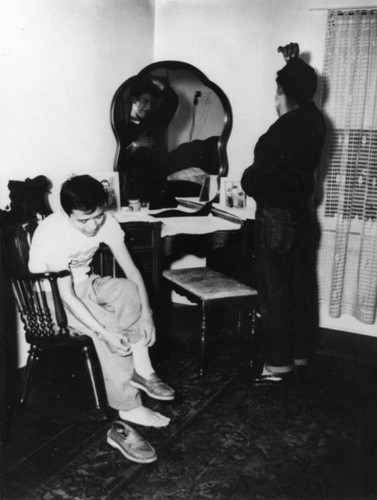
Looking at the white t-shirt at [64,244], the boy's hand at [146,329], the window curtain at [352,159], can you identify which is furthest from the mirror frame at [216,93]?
the boy's hand at [146,329]

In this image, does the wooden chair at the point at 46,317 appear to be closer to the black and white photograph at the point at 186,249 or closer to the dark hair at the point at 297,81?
the black and white photograph at the point at 186,249

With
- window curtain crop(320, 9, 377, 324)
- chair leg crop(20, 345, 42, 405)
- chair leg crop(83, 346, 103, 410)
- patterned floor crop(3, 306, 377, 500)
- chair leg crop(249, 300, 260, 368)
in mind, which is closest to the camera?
patterned floor crop(3, 306, 377, 500)

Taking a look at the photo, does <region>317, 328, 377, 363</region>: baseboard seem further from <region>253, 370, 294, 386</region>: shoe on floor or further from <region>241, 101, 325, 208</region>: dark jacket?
<region>241, 101, 325, 208</region>: dark jacket

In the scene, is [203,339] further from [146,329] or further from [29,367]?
[29,367]

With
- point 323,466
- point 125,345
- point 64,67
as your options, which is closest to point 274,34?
point 64,67

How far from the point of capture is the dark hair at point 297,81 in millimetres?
2527

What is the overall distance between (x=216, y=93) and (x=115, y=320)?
1901mm

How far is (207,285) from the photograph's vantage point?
291cm

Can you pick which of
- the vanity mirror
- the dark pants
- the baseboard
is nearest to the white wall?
the vanity mirror

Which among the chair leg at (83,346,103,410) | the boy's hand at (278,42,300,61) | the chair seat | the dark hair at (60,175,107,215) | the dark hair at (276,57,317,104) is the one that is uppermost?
the boy's hand at (278,42,300,61)

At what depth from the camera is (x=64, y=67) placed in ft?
9.39

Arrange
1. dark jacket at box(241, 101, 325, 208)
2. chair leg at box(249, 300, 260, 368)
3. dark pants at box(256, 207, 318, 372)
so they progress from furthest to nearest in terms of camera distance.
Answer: chair leg at box(249, 300, 260, 368) < dark pants at box(256, 207, 318, 372) < dark jacket at box(241, 101, 325, 208)

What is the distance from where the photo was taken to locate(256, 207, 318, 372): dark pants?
261cm

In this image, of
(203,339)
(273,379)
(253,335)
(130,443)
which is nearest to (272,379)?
(273,379)
